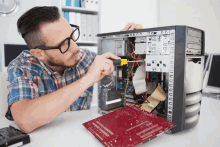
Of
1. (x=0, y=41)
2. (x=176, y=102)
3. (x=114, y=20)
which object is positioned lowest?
(x=176, y=102)

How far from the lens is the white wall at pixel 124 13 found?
2088 millimetres

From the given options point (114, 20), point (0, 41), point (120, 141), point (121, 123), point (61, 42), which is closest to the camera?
point (120, 141)

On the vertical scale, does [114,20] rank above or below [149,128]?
above

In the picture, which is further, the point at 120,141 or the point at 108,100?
the point at 108,100

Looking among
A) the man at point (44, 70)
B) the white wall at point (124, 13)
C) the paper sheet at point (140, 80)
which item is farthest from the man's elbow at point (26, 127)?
the white wall at point (124, 13)

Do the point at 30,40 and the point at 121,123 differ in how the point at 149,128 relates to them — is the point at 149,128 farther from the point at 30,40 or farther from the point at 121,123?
the point at 30,40

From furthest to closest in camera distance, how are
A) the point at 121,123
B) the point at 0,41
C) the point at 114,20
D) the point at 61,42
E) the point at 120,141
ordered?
the point at 114,20, the point at 0,41, the point at 61,42, the point at 121,123, the point at 120,141

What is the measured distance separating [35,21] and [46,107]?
389mm

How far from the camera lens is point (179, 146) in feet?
1.35

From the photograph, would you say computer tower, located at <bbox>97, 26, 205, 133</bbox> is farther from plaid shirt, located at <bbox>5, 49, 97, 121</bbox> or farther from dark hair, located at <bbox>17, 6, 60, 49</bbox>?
plaid shirt, located at <bbox>5, 49, 97, 121</bbox>

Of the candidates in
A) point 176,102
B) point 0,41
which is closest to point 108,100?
point 176,102

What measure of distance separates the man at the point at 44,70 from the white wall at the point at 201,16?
155cm

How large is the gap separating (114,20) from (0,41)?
1638 mm

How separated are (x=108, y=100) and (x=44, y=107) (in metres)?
0.29
